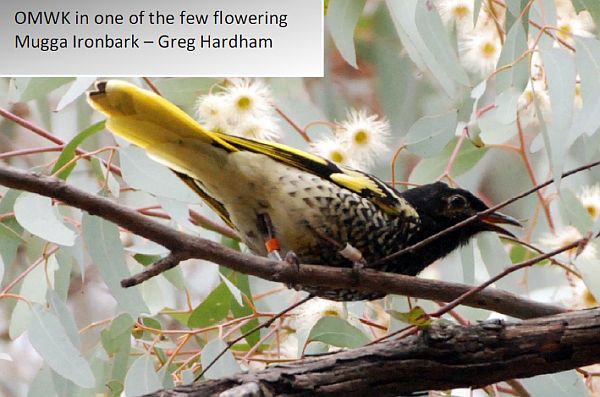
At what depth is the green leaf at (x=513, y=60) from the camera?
1662mm

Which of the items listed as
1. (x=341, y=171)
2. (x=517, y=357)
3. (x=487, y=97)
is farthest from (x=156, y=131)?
(x=487, y=97)

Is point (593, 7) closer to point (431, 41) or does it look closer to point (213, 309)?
point (431, 41)

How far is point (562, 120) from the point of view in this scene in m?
1.53

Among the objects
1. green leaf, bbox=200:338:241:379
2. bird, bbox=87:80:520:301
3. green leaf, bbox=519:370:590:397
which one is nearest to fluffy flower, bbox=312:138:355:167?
bird, bbox=87:80:520:301

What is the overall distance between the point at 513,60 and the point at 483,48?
0.29 metres

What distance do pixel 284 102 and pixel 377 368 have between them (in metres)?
0.93

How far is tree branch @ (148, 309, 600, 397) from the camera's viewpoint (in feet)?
4.28

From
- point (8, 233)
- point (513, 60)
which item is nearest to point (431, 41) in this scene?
point (513, 60)

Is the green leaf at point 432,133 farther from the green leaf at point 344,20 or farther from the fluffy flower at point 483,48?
the fluffy flower at point 483,48

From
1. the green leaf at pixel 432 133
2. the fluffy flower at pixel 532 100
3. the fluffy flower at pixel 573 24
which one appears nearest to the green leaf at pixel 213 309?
the green leaf at pixel 432 133

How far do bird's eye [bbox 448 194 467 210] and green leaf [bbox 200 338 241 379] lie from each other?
503 millimetres

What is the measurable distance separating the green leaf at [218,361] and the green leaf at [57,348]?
0.61 feet

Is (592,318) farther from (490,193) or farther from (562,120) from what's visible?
(490,193)
